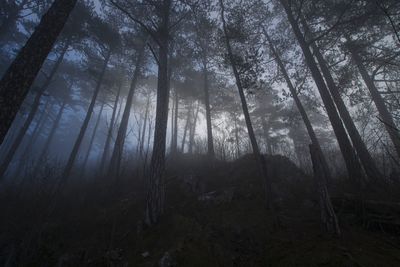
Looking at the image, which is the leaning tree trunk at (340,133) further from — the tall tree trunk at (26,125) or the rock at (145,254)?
the tall tree trunk at (26,125)

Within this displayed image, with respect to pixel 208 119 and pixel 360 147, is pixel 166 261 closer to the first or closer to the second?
pixel 360 147

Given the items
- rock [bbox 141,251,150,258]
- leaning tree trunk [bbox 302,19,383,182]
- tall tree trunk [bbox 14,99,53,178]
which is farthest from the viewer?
tall tree trunk [bbox 14,99,53,178]

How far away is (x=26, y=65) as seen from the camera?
388 cm

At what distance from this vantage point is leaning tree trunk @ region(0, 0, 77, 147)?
352 centimetres

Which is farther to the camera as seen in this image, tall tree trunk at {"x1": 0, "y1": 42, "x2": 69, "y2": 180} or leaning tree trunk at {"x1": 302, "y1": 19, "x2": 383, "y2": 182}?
tall tree trunk at {"x1": 0, "y1": 42, "x2": 69, "y2": 180}

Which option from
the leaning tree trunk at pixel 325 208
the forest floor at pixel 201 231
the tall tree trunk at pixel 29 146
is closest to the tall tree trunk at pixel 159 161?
the forest floor at pixel 201 231

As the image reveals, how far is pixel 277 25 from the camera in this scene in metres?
12.9

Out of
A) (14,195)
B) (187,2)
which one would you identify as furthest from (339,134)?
(14,195)

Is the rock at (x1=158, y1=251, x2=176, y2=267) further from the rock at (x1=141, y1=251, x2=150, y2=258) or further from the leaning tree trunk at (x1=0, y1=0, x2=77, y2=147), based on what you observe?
the leaning tree trunk at (x1=0, y1=0, x2=77, y2=147)

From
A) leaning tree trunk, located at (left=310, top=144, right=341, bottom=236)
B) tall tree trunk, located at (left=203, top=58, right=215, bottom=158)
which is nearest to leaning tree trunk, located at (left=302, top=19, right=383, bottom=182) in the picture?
leaning tree trunk, located at (left=310, top=144, right=341, bottom=236)

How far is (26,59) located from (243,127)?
20.8m

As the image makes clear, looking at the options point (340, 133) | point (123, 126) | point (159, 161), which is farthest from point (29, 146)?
point (340, 133)

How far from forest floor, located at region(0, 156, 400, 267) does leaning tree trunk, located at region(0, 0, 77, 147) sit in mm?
3300

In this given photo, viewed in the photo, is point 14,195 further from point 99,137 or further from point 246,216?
point 99,137
